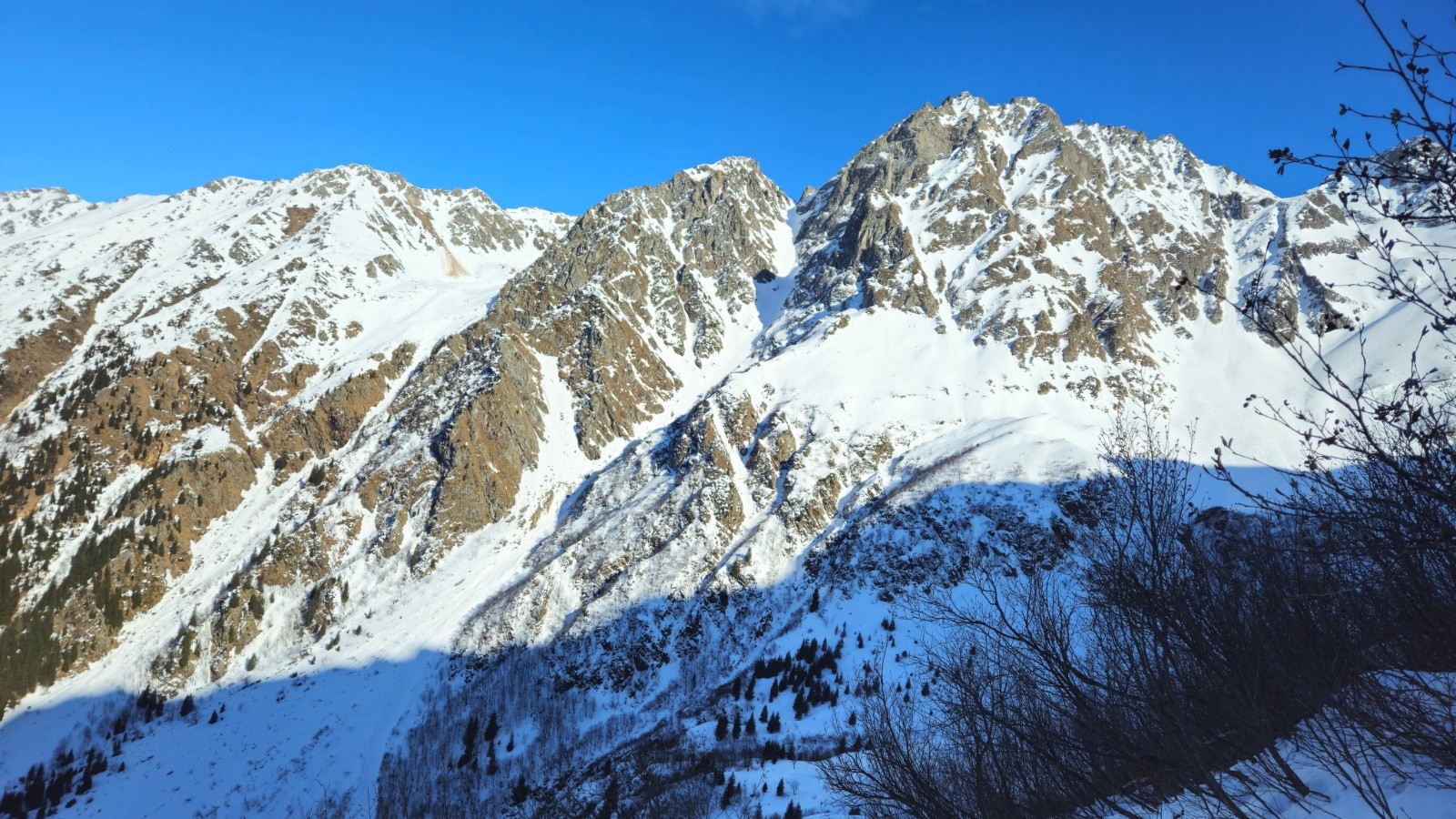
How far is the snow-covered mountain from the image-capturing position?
5644 cm

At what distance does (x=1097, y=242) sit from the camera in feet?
438

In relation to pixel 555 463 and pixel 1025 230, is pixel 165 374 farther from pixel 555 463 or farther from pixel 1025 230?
pixel 1025 230

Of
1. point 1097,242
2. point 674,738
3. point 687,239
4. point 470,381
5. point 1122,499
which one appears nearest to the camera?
point 1122,499

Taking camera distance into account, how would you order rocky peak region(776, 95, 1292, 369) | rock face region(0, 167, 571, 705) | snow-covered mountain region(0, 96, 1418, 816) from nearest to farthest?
snow-covered mountain region(0, 96, 1418, 816)
rock face region(0, 167, 571, 705)
rocky peak region(776, 95, 1292, 369)

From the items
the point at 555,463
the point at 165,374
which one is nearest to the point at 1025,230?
the point at 555,463

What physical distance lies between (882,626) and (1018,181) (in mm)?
133853

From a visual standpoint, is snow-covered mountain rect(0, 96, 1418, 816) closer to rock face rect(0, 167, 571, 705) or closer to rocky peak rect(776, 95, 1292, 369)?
rock face rect(0, 167, 571, 705)

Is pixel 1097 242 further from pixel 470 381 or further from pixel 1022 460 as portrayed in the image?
pixel 470 381

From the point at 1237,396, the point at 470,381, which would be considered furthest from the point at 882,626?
the point at 1237,396

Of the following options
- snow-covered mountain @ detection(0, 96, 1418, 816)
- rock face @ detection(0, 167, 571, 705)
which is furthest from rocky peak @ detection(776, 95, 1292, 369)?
rock face @ detection(0, 167, 571, 705)

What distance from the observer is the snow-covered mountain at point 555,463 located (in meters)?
56.4

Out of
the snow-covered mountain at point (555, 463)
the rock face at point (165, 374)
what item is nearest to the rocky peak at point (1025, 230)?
Result: the snow-covered mountain at point (555, 463)

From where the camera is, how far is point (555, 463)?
89250mm

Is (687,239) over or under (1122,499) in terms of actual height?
over
